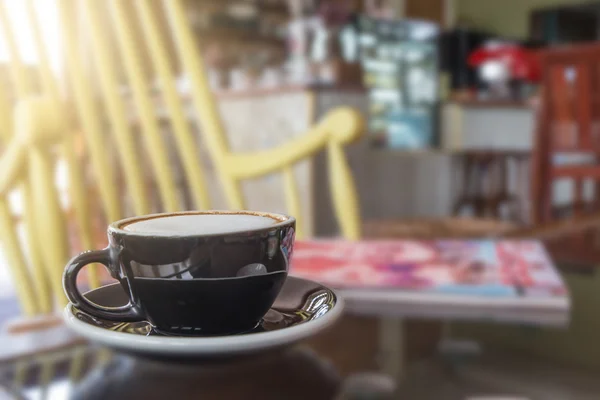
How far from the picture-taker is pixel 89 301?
16cm

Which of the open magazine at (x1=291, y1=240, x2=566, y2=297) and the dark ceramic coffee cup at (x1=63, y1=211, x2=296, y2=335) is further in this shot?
the open magazine at (x1=291, y1=240, x2=566, y2=297)

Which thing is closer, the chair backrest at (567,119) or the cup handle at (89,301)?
the cup handle at (89,301)

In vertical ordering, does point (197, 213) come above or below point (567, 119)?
above

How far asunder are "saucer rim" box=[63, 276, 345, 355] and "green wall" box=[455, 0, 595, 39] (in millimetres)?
5934

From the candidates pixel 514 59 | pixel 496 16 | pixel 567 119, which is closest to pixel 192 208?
pixel 567 119

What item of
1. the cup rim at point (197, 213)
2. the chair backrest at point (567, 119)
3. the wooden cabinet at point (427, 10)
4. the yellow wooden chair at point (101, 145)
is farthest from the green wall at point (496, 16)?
the cup rim at point (197, 213)

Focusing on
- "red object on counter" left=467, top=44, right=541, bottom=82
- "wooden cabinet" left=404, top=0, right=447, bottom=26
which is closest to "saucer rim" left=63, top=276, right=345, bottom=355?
"red object on counter" left=467, top=44, right=541, bottom=82

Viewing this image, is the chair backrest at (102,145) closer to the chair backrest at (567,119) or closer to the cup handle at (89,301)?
the cup handle at (89,301)

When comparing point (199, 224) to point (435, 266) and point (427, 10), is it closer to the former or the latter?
point (435, 266)

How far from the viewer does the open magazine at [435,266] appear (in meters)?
0.40

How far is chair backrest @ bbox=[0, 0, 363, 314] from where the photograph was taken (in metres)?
0.33

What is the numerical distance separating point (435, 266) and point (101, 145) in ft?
0.93

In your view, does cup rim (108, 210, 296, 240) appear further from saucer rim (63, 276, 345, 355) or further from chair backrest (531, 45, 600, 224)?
chair backrest (531, 45, 600, 224)

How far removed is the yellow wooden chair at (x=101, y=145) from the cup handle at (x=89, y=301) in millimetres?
54
